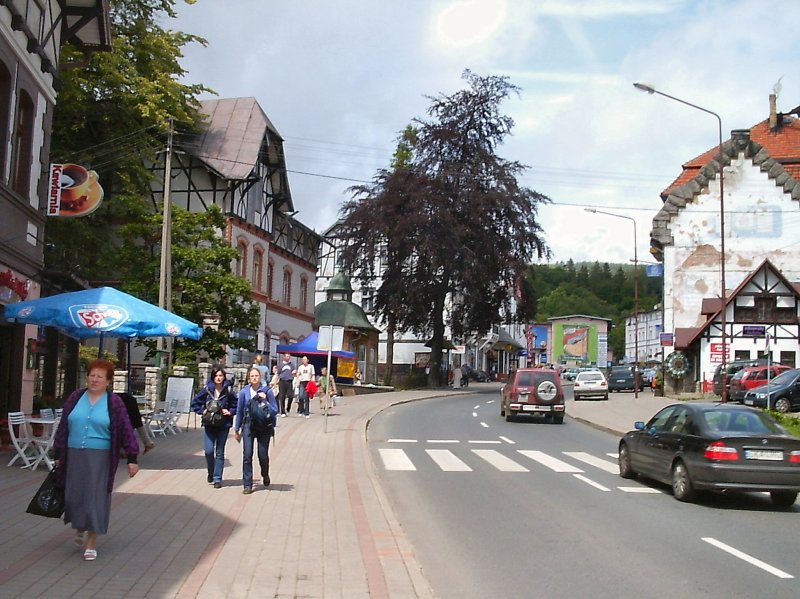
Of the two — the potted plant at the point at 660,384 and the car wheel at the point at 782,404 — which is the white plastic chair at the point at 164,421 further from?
the potted plant at the point at 660,384

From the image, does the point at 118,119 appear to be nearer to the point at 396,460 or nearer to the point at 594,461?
the point at 396,460

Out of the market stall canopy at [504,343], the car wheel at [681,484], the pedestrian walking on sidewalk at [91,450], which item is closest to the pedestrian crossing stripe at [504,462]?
the car wheel at [681,484]

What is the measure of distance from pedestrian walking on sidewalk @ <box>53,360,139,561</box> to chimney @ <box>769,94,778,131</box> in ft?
197

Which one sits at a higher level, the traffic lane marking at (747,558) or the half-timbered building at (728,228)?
the half-timbered building at (728,228)

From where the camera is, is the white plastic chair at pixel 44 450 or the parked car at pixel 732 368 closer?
the white plastic chair at pixel 44 450

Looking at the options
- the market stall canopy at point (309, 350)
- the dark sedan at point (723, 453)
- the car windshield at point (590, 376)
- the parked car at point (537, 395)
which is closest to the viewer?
the dark sedan at point (723, 453)

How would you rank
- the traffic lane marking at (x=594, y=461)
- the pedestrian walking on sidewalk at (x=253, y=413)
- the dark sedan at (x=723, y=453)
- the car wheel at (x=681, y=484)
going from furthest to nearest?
1. the traffic lane marking at (x=594, y=461)
2. the car wheel at (x=681, y=484)
3. the pedestrian walking on sidewalk at (x=253, y=413)
4. the dark sedan at (x=723, y=453)

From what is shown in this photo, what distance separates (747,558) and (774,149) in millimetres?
55417

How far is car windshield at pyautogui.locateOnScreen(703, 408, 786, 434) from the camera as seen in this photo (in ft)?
40.3

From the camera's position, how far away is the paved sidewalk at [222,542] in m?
6.69

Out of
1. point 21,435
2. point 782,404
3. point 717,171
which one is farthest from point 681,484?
point 717,171

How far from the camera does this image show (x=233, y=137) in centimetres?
4459

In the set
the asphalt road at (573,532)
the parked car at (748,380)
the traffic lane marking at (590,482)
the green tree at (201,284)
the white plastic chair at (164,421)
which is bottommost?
the asphalt road at (573,532)

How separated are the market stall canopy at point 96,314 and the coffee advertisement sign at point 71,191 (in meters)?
3.72
